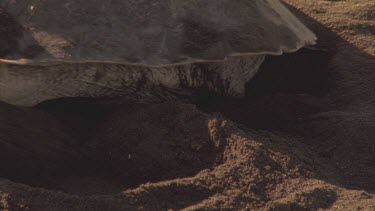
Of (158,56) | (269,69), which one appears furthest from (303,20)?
(158,56)

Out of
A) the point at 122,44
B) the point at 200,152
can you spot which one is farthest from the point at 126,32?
the point at 200,152

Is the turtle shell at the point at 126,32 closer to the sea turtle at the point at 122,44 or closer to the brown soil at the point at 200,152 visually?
the sea turtle at the point at 122,44

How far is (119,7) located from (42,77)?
0.46 metres

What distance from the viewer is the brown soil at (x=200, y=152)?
6.26 feet

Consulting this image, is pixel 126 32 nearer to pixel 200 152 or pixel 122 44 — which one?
pixel 122 44

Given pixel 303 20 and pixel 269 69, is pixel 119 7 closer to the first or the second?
pixel 269 69

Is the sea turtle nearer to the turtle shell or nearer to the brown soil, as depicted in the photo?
the turtle shell

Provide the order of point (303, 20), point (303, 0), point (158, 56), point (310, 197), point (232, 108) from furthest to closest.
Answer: point (303, 0), point (303, 20), point (232, 108), point (158, 56), point (310, 197)

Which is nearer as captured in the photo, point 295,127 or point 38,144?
point 38,144

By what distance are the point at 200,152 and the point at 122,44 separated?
0.58 metres

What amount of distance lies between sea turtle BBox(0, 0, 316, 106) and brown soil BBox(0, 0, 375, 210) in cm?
11

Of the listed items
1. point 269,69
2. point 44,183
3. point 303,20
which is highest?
point 303,20

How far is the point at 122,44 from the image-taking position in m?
2.31

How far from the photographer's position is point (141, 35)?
233 centimetres
